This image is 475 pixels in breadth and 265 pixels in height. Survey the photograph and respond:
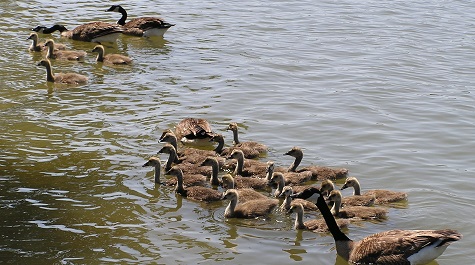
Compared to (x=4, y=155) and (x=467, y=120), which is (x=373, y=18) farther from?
(x=4, y=155)

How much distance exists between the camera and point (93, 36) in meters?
22.3

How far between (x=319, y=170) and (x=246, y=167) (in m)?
1.23

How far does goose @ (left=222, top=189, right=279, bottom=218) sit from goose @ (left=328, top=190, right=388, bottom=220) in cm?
85

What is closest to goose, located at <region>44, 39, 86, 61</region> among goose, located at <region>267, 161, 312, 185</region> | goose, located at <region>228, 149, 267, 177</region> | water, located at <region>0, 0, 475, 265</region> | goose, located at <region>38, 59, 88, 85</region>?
water, located at <region>0, 0, 475, 265</region>

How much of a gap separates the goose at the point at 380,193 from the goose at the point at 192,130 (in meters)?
3.09

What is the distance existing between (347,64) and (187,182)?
27.7ft

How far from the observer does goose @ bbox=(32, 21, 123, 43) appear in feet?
73.3

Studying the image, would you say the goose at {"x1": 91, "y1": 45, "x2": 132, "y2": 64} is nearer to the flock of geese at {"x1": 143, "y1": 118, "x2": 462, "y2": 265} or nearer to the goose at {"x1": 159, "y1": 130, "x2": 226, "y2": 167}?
the flock of geese at {"x1": 143, "y1": 118, "x2": 462, "y2": 265}

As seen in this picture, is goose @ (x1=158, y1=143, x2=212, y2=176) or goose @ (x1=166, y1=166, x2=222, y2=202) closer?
goose @ (x1=166, y1=166, x2=222, y2=202)

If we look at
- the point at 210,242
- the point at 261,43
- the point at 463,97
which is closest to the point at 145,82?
the point at 261,43

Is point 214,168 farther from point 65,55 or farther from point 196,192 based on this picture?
point 65,55

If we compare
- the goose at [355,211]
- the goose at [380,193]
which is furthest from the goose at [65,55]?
the goose at [355,211]

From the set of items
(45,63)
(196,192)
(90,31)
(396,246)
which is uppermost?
(90,31)

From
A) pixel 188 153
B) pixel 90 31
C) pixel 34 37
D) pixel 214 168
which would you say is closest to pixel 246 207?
pixel 214 168
